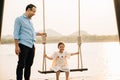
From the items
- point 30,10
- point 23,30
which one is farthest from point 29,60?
point 30,10

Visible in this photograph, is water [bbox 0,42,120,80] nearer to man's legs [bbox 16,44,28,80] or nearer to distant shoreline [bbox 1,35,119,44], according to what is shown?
distant shoreline [bbox 1,35,119,44]

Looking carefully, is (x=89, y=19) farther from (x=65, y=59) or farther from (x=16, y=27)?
(x=16, y=27)

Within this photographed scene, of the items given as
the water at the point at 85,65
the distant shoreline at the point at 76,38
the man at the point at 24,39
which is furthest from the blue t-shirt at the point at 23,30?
the distant shoreline at the point at 76,38

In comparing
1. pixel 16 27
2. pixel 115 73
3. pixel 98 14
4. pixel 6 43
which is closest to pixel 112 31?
pixel 98 14

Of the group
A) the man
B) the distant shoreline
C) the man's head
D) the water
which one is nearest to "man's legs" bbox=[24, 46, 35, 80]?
the man

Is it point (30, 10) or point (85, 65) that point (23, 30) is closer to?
point (30, 10)

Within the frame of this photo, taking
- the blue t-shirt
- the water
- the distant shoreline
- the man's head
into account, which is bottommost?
the water

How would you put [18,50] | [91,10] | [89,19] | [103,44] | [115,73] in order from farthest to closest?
1. [103,44]
2. [89,19]
3. [91,10]
4. [115,73]
5. [18,50]

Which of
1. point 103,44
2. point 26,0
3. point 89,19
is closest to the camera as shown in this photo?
point 26,0

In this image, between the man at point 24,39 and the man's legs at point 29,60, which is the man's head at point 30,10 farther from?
the man's legs at point 29,60

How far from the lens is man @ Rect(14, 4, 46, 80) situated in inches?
119

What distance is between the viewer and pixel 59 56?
12.4 feet

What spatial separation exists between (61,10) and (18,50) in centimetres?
494

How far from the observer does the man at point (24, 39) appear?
9.88 ft
